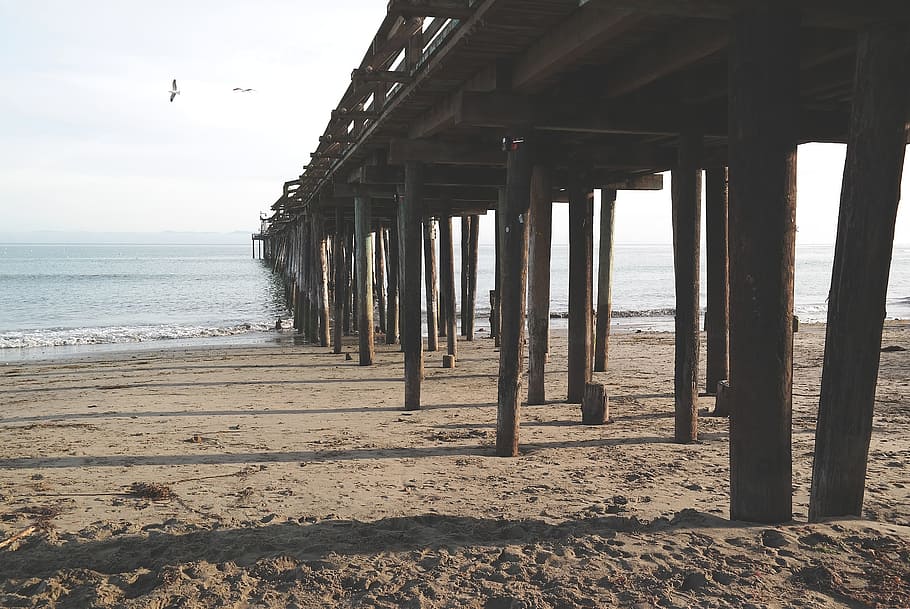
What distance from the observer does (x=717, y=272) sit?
28.8 ft

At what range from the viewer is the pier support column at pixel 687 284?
7.35m

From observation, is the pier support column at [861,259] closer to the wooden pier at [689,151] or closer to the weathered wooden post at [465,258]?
the wooden pier at [689,151]

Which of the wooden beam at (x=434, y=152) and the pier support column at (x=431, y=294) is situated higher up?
the wooden beam at (x=434, y=152)

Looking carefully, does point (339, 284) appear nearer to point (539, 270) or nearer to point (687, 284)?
point (539, 270)

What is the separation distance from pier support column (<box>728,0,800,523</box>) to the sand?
536 millimetres

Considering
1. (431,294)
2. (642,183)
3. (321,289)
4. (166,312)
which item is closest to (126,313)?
(166,312)

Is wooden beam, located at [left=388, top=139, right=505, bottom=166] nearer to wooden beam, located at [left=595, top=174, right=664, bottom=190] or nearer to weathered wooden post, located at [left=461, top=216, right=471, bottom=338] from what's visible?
wooden beam, located at [left=595, top=174, right=664, bottom=190]

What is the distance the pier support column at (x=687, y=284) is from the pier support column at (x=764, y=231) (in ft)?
9.54

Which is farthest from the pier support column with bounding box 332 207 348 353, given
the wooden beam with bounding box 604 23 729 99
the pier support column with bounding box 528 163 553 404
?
the wooden beam with bounding box 604 23 729 99

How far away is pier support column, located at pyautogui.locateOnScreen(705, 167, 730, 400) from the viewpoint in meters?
8.79

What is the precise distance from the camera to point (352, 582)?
4309 millimetres

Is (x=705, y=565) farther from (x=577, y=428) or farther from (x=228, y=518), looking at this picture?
(x=577, y=428)

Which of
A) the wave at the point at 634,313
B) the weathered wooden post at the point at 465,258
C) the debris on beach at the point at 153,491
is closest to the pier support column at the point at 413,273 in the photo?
the debris on beach at the point at 153,491

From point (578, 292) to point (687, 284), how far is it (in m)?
2.30
